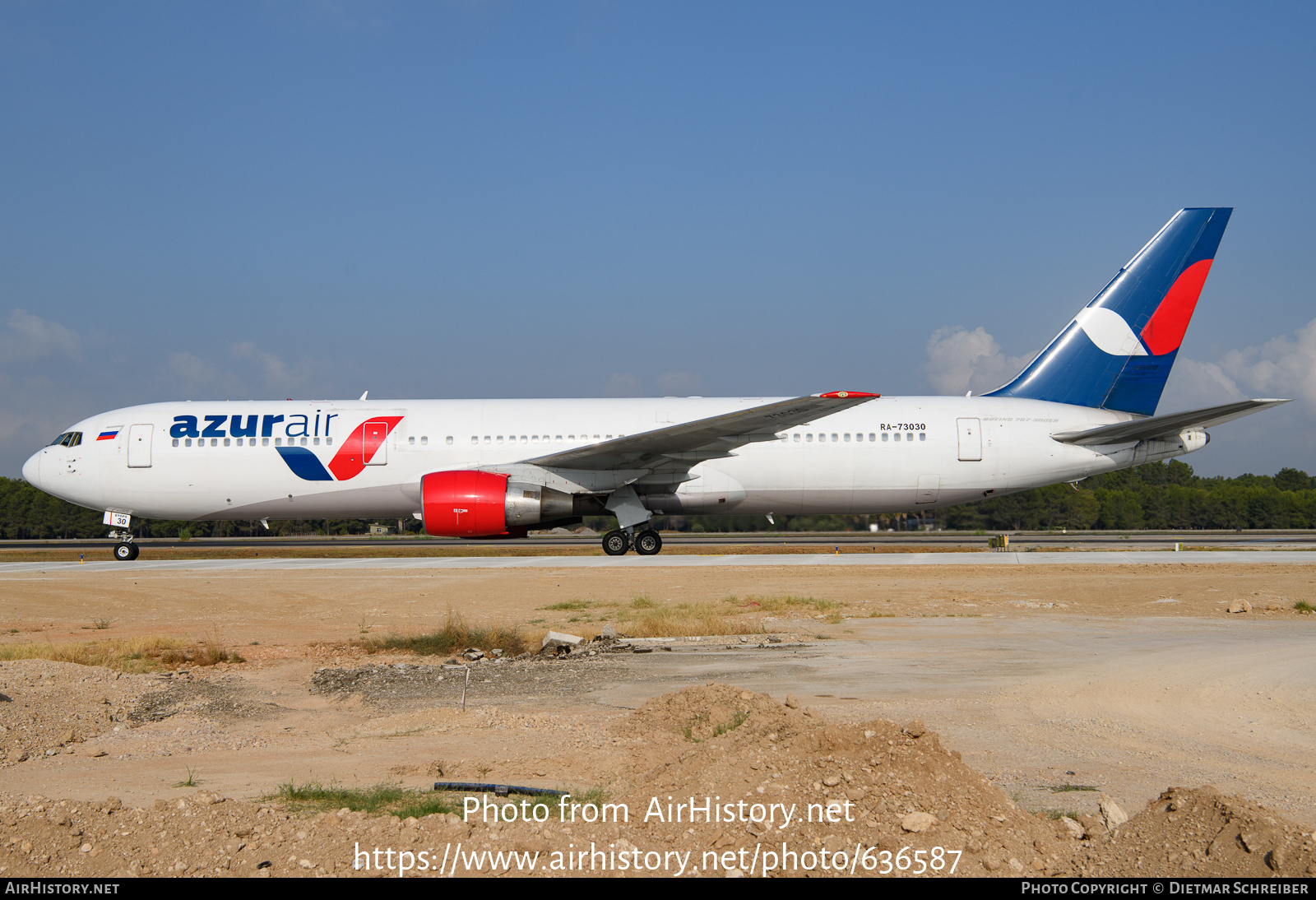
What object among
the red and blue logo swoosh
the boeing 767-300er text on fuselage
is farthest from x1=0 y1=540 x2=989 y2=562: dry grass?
the red and blue logo swoosh

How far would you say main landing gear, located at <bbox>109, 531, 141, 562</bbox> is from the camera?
21672 mm

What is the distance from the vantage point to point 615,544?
2058cm

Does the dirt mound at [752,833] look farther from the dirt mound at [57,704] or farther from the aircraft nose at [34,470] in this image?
the aircraft nose at [34,470]

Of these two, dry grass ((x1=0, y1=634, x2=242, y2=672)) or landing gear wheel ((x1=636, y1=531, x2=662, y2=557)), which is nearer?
dry grass ((x1=0, y1=634, x2=242, y2=672))

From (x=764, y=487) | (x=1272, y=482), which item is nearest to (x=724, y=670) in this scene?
(x=764, y=487)

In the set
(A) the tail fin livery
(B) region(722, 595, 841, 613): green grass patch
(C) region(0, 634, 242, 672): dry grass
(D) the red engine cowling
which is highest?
(A) the tail fin livery

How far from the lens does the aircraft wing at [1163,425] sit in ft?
58.0

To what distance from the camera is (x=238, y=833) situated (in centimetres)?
359

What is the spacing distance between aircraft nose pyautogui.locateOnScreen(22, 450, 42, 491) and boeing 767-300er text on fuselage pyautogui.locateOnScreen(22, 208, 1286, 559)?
0.13 feet

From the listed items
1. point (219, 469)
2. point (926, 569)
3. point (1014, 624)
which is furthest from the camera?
point (219, 469)

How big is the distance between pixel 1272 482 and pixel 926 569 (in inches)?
3257

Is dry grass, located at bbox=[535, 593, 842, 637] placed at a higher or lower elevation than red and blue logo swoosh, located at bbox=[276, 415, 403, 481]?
lower

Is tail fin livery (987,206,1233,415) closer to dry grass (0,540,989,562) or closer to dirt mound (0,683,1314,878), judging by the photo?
Result: dry grass (0,540,989,562)

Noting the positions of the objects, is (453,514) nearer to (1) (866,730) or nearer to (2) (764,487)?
(2) (764,487)
